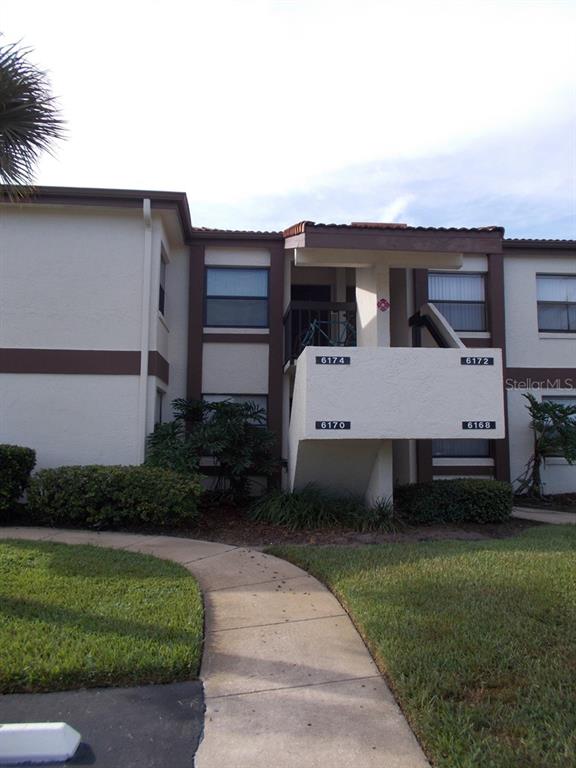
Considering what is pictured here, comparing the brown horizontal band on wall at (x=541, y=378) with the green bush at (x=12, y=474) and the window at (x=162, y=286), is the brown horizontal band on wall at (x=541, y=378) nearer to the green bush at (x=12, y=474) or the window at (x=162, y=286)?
the window at (x=162, y=286)

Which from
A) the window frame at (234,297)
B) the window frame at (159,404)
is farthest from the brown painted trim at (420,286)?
the window frame at (159,404)

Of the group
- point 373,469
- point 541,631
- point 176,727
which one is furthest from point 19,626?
point 373,469

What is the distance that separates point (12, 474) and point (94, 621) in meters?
5.33

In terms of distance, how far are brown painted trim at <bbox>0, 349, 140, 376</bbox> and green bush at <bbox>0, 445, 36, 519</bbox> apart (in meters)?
1.66

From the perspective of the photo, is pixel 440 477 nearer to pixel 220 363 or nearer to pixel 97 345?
pixel 220 363

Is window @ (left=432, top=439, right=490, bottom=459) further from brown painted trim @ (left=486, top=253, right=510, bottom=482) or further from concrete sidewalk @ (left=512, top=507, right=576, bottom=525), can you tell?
concrete sidewalk @ (left=512, top=507, right=576, bottom=525)

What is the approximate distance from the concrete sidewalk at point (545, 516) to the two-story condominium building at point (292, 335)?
156 cm

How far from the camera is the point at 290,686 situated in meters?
3.98

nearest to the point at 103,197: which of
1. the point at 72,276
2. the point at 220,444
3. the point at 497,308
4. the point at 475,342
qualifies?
the point at 72,276

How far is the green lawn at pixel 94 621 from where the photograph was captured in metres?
3.98

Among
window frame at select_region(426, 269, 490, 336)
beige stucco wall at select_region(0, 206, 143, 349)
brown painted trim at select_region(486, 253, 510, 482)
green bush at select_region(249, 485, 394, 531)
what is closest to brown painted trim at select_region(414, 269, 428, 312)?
window frame at select_region(426, 269, 490, 336)

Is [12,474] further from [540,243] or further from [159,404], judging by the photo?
[540,243]

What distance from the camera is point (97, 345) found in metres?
11.0

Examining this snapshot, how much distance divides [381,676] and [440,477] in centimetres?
963
